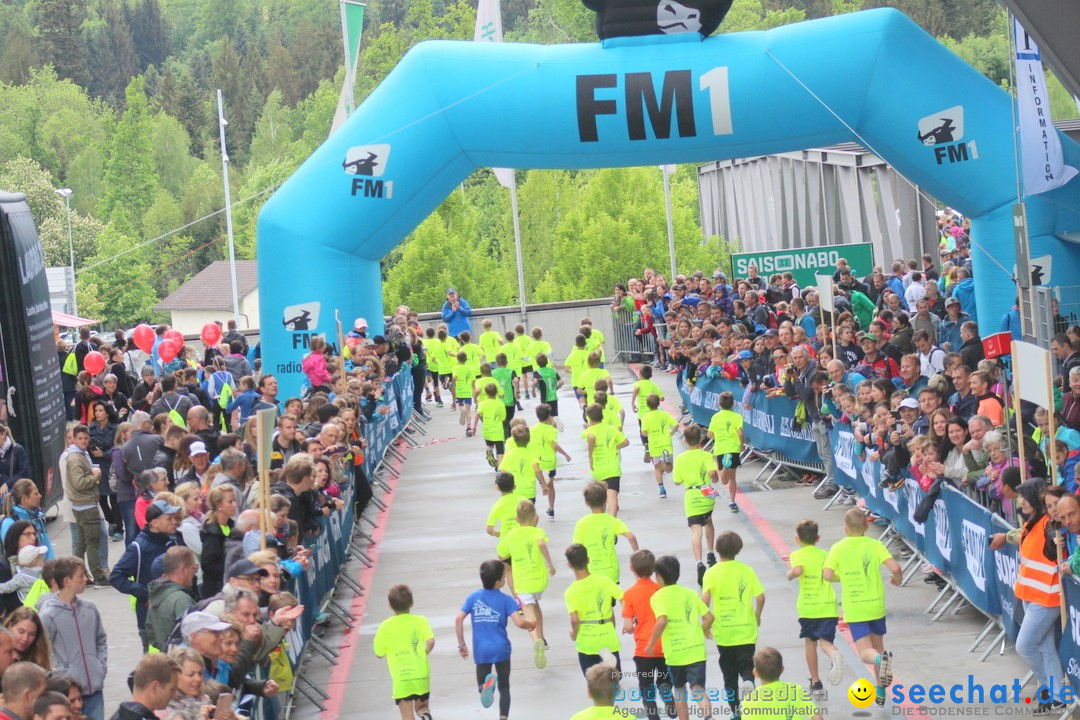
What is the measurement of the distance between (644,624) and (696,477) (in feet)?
14.0

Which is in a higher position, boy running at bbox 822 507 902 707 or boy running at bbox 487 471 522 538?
boy running at bbox 487 471 522 538

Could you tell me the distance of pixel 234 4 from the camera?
14325 centimetres

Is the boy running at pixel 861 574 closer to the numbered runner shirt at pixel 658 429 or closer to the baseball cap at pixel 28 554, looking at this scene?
the baseball cap at pixel 28 554

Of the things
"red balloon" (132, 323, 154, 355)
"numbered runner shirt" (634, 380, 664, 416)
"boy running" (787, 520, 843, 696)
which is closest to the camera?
"boy running" (787, 520, 843, 696)

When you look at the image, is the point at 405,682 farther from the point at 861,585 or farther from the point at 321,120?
the point at 321,120

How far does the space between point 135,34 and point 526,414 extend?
407ft

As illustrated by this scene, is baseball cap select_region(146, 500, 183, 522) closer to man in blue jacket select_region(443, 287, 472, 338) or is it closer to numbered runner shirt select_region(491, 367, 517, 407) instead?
numbered runner shirt select_region(491, 367, 517, 407)

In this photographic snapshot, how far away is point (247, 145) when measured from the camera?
11431 centimetres

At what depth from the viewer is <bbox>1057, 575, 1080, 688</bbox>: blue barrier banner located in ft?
30.5

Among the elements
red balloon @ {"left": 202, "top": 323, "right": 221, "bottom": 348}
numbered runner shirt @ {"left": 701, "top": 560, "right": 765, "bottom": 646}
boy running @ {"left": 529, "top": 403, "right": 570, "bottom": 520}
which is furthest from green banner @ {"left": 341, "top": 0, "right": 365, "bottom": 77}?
numbered runner shirt @ {"left": 701, "top": 560, "right": 765, "bottom": 646}

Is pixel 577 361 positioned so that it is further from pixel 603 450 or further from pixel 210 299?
pixel 210 299

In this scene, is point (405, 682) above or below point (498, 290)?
below

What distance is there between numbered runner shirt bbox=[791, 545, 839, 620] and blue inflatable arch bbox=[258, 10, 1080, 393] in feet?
28.3

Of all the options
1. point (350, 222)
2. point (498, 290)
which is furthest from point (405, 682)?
point (498, 290)
